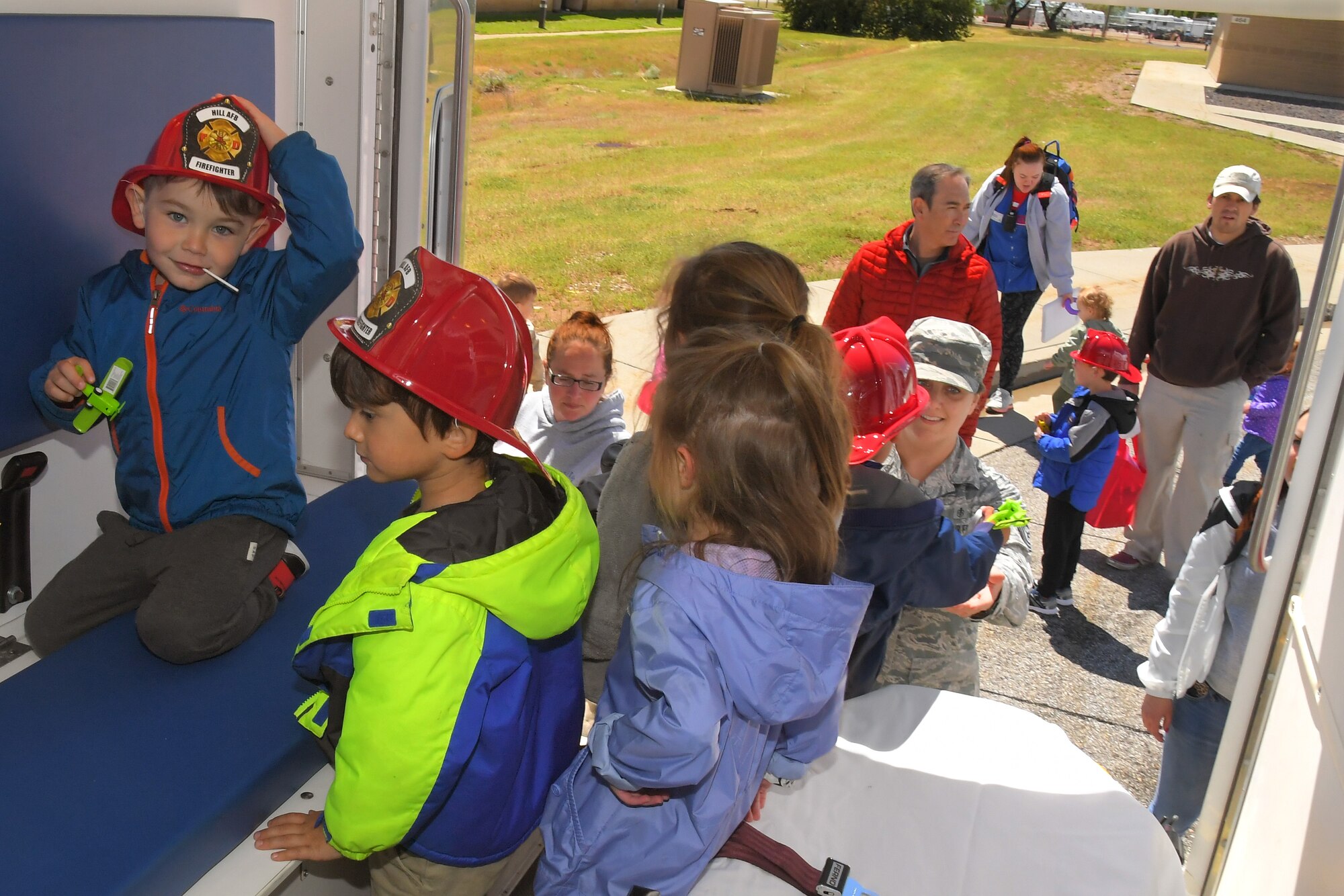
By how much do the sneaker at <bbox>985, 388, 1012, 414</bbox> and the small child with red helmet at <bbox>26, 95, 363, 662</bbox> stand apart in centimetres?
Result: 501

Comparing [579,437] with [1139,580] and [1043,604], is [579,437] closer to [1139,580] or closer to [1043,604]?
[1043,604]

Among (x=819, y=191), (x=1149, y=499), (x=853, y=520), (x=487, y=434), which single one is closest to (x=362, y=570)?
(x=487, y=434)

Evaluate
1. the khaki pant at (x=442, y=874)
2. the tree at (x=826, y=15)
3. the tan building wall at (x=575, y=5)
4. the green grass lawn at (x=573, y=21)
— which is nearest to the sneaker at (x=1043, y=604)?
the khaki pant at (x=442, y=874)

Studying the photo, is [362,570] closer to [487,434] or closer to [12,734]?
[487,434]

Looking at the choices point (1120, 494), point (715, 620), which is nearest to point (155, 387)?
point (715, 620)

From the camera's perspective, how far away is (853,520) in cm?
190

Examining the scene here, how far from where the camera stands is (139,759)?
197 cm

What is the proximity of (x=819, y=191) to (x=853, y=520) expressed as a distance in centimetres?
1255

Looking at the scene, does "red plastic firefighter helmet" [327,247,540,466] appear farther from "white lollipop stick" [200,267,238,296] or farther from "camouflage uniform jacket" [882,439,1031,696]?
"camouflage uniform jacket" [882,439,1031,696]

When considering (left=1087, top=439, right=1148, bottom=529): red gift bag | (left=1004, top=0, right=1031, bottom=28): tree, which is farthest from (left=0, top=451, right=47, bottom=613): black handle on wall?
(left=1004, top=0, right=1031, bottom=28): tree

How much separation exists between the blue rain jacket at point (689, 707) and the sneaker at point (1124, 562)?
370 cm

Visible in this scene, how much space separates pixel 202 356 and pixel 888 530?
164 centimetres

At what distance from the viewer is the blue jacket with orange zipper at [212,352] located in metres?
2.42

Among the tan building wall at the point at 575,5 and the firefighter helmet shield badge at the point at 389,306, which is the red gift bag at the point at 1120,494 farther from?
the tan building wall at the point at 575,5
